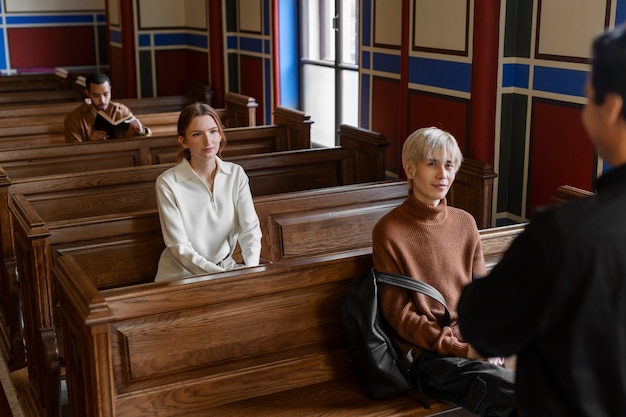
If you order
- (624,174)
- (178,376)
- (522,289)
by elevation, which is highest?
(624,174)

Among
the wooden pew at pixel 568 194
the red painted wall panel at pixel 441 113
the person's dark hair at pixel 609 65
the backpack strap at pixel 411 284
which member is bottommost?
the backpack strap at pixel 411 284

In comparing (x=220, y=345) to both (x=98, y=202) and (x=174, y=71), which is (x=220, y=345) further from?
(x=174, y=71)

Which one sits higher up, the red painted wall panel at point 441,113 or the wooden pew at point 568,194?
A: the red painted wall panel at point 441,113

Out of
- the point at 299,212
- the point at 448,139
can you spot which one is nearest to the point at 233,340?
the point at 448,139

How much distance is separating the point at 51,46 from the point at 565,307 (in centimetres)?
1231

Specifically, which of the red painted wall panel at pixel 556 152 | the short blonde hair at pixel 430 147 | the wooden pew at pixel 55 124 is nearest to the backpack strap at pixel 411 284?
the short blonde hair at pixel 430 147

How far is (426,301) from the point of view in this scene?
262 centimetres

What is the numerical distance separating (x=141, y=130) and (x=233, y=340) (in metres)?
3.54

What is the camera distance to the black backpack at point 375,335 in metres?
2.60

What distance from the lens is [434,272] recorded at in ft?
8.71

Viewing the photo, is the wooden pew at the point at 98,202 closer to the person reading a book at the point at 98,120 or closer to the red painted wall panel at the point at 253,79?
the person reading a book at the point at 98,120

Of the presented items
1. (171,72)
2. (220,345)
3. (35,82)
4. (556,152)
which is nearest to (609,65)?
(220,345)

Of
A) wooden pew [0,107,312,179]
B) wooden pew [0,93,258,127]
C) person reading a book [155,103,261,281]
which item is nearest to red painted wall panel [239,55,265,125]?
wooden pew [0,93,258,127]

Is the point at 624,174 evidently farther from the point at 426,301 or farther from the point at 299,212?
the point at 299,212
